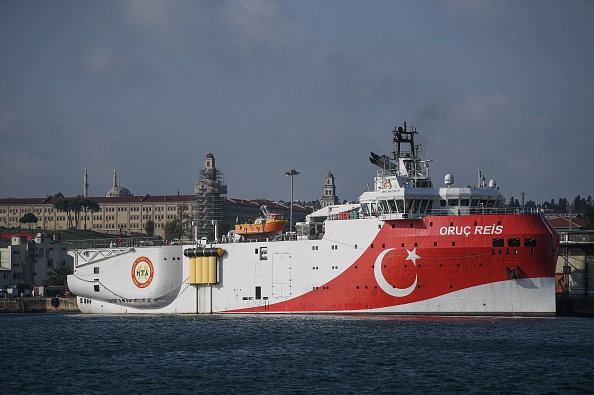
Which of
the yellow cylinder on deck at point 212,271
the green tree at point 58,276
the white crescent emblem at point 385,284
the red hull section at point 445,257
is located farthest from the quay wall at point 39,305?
the white crescent emblem at point 385,284

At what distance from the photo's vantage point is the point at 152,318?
57.5m

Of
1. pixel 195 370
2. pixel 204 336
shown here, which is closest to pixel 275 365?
pixel 195 370

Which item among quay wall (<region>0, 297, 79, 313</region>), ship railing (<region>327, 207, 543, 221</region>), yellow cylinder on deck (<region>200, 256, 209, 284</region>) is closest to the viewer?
ship railing (<region>327, 207, 543, 221</region>)

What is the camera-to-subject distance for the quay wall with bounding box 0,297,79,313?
75938 mm

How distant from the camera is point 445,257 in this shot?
48156 mm

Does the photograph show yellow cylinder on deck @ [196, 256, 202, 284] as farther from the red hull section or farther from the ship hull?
the red hull section

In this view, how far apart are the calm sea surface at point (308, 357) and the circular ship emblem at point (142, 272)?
6583 millimetres

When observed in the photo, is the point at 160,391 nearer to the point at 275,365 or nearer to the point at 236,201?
the point at 275,365

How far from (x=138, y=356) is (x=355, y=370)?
10910 millimetres

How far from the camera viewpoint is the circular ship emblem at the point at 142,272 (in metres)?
59.4

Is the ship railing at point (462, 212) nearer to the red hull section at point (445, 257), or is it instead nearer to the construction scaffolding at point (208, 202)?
the red hull section at point (445, 257)

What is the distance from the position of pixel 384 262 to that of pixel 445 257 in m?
3.56

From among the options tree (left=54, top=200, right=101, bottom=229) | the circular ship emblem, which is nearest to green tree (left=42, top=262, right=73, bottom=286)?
the circular ship emblem

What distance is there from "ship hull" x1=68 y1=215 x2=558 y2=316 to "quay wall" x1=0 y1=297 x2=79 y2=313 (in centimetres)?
1756
